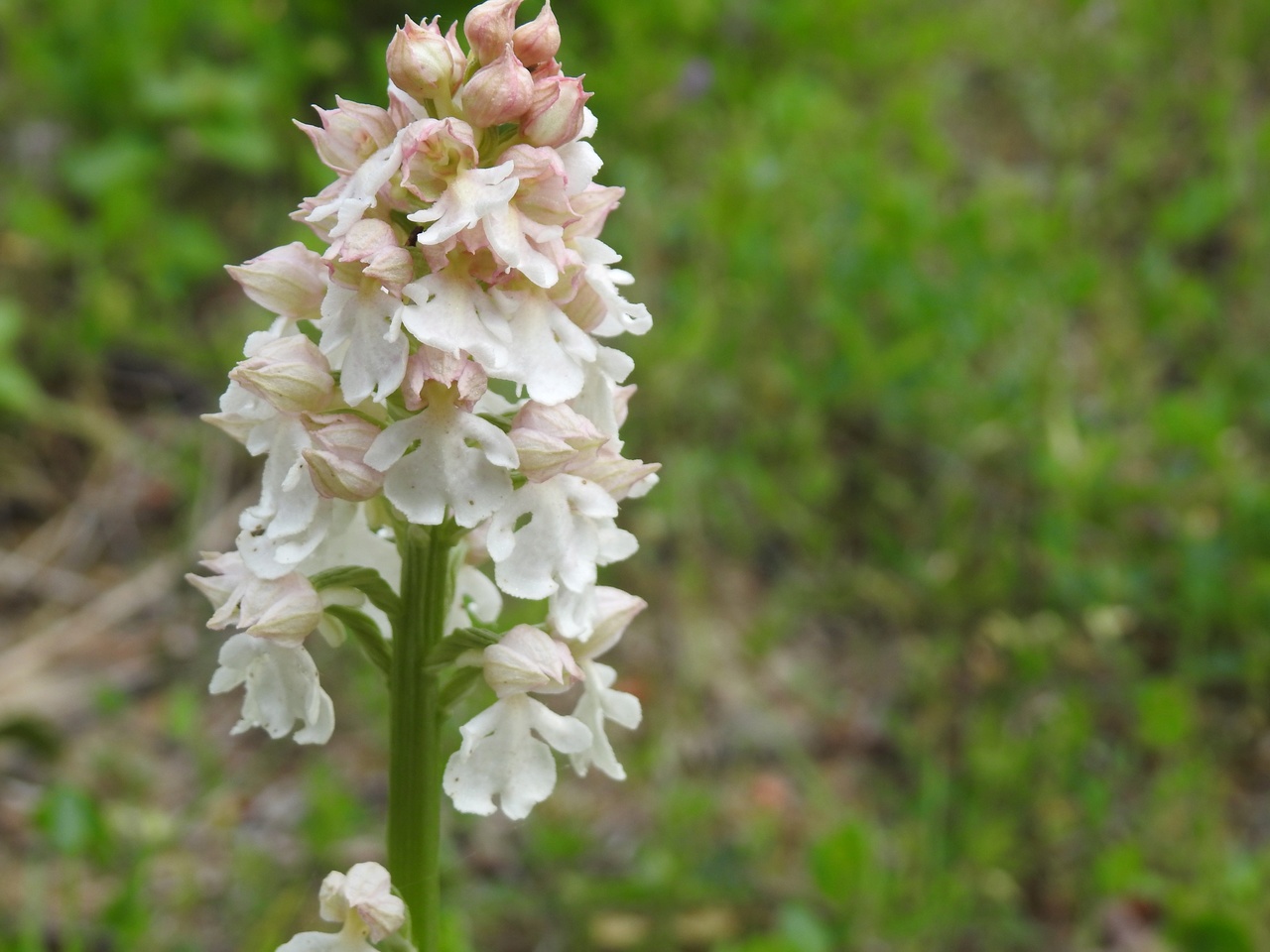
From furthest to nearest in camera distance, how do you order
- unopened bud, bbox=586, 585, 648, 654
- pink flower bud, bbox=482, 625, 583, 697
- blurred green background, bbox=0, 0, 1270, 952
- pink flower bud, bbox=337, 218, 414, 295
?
blurred green background, bbox=0, 0, 1270, 952 < unopened bud, bbox=586, 585, 648, 654 < pink flower bud, bbox=482, 625, 583, 697 < pink flower bud, bbox=337, 218, 414, 295

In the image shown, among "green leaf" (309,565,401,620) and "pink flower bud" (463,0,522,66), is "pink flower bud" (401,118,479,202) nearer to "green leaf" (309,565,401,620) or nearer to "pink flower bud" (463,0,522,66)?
"pink flower bud" (463,0,522,66)

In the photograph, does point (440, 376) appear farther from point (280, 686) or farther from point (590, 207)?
point (280, 686)

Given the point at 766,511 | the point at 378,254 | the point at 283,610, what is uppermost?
the point at 766,511

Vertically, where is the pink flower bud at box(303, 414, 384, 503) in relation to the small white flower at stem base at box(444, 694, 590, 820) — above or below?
above

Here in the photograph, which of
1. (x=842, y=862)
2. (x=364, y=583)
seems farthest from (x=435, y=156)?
(x=842, y=862)

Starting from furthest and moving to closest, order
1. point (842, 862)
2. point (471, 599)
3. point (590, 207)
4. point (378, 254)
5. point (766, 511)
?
point (766, 511), point (842, 862), point (471, 599), point (590, 207), point (378, 254)

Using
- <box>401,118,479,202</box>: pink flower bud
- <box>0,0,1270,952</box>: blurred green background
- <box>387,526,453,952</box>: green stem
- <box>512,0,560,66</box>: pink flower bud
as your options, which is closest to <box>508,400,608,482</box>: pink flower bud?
<box>387,526,453,952</box>: green stem

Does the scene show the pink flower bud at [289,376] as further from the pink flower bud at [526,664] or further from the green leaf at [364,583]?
the pink flower bud at [526,664]

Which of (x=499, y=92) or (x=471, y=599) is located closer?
(x=499, y=92)

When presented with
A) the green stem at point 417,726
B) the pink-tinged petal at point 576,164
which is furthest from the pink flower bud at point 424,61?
the green stem at point 417,726
